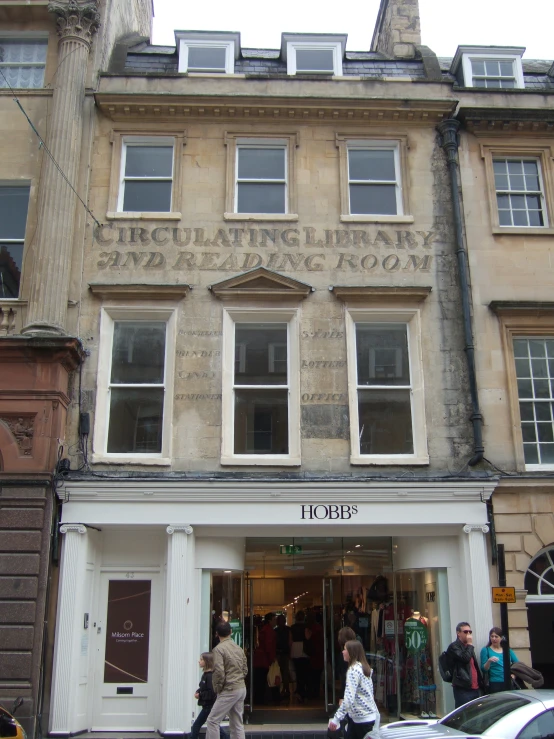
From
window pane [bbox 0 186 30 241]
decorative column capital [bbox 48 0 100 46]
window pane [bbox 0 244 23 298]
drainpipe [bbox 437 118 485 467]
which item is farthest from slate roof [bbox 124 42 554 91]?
window pane [bbox 0 244 23 298]

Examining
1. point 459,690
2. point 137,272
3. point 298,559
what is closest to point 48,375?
point 137,272

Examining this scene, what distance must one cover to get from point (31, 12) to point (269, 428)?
30.8ft

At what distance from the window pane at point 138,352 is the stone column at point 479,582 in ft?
19.4

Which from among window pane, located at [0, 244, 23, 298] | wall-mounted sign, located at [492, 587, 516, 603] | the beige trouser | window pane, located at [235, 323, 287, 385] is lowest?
the beige trouser

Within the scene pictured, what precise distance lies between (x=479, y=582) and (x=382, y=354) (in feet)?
13.7

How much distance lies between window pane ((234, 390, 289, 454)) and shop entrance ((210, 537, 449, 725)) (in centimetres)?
159

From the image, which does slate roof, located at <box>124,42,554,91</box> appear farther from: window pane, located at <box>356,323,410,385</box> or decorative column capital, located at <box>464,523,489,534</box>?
decorative column capital, located at <box>464,523,489,534</box>

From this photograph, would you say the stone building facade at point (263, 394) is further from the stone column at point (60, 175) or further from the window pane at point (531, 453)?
the window pane at point (531, 453)

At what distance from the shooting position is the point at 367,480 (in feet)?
40.1

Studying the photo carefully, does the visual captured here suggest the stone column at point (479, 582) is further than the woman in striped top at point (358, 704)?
Yes

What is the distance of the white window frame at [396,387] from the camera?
12633mm

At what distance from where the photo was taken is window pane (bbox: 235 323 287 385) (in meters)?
13.2

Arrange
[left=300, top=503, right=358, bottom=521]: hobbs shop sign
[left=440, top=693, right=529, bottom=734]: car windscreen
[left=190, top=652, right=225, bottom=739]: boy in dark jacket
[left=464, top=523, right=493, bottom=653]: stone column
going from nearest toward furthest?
[left=440, top=693, right=529, bottom=734]: car windscreen < [left=190, top=652, right=225, bottom=739]: boy in dark jacket < [left=464, top=523, right=493, bottom=653]: stone column < [left=300, top=503, right=358, bottom=521]: hobbs shop sign

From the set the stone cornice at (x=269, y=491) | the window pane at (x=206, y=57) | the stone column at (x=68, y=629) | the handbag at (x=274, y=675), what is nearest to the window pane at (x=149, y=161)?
the window pane at (x=206, y=57)
